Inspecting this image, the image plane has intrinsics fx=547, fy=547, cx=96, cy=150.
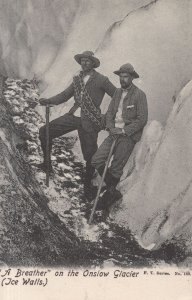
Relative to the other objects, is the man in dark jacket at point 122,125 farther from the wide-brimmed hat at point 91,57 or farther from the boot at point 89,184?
the wide-brimmed hat at point 91,57

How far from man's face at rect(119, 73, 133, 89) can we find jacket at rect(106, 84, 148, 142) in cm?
6

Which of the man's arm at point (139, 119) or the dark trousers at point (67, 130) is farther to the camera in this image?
the dark trousers at point (67, 130)

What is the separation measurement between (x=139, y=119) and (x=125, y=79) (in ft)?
1.25

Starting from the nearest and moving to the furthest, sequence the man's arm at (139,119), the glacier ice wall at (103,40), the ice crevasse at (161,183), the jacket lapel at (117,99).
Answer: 1. the ice crevasse at (161,183)
2. the man's arm at (139,119)
3. the jacket lapel at (117,99)
4. the glacier ice wall at (103,40)

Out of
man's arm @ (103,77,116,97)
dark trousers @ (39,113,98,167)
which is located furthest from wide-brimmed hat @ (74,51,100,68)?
dark trousers @ (39,113,98,167)

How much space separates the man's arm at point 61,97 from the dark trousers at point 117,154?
2.05 feet

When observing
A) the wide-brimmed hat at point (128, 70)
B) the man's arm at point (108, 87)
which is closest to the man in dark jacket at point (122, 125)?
the wide-brimmed hat at point (128, 70)

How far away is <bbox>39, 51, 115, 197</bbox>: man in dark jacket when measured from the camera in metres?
5.18

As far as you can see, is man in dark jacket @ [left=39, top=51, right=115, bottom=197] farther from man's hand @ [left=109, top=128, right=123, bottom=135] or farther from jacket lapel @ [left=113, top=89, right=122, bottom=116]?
man's hand @ [left=109, top=128, right=123, bottom=135]

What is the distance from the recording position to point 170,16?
541 centimetres

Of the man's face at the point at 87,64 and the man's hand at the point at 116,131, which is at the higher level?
the man's face at the point at 87,64

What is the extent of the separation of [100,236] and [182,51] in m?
1.94

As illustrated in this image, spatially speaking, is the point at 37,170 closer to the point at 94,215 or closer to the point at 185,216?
the point at 94,215

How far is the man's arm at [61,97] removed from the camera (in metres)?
5.29
